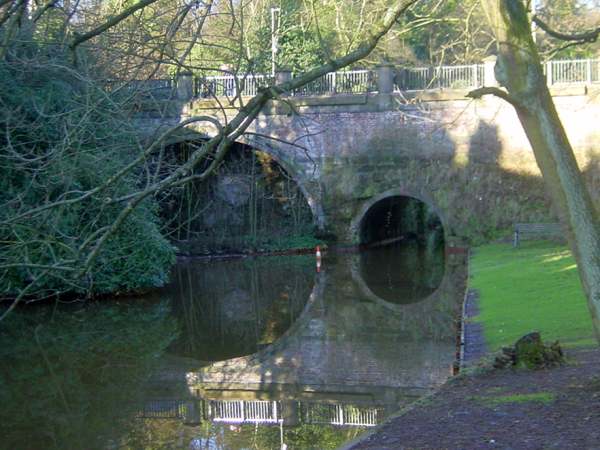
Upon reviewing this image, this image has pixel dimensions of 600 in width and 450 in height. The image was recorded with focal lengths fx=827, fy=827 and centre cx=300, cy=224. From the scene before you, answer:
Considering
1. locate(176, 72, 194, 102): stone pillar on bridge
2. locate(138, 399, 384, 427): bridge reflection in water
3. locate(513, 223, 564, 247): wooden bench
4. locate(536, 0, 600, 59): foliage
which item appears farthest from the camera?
locate(176, 72, 194, 102): stone pillar on bridge

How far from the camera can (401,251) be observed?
103 feet

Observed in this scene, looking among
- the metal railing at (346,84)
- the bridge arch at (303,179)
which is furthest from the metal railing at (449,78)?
the bridge arch at (303,179)

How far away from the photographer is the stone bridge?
26.6 metres

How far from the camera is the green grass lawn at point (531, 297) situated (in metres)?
11.3

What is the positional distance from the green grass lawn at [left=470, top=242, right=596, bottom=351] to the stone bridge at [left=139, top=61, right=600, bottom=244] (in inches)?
168

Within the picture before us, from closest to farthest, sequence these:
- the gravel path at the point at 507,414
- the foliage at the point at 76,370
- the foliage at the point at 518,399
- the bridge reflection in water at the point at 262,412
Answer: the gravel path at the point at 507,414 < the foliage at the point at 518,399 < the bridge reflection in water at the point at 262,412 < the foliage at the point at 76,370

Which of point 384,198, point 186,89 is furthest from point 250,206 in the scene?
point 384,198

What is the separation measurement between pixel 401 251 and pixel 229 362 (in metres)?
18.6

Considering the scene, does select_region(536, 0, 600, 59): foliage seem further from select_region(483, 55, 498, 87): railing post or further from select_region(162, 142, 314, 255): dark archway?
select_region(162, 142, 314, 255): dark archway

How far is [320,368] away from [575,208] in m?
6.32

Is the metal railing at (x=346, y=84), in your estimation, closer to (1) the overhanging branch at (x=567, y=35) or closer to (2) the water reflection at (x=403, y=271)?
(2) the water reflection at (x=403, y=271)

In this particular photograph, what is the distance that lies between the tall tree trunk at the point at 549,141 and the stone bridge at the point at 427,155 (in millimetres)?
19469

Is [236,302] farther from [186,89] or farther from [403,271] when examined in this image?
[186,89]

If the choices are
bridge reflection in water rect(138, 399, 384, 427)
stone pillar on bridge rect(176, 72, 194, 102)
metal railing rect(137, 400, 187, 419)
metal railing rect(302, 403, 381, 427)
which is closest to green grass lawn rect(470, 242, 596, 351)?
metal railing rect(302, 403, 381, 427)
